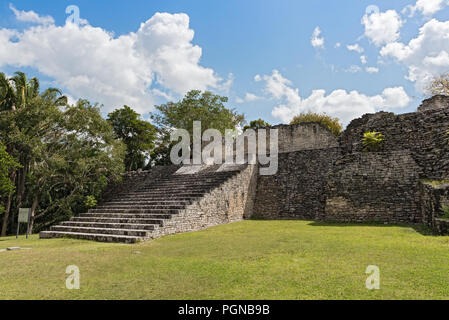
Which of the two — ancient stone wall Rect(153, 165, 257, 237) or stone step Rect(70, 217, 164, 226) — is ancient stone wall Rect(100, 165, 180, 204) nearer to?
ancient stone wall Rect(153, 165, 257, 237)

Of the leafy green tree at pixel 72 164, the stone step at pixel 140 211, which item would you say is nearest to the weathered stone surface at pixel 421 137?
the stone step at pixel 140 211

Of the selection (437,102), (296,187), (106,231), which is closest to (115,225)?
(106,231)

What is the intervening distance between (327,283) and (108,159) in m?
13.1

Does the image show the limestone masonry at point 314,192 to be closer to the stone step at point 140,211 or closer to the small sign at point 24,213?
the stone step at point 140,211

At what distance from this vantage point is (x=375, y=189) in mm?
9844

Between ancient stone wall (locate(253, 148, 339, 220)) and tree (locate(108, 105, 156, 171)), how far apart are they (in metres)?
14.2

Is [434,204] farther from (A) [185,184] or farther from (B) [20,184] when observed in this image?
(B) [20,184]

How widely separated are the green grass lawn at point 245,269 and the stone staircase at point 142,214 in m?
1.68

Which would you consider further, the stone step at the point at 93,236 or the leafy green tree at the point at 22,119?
the leafy green tree at the point at 22,119

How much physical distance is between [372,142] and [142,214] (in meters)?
9.67

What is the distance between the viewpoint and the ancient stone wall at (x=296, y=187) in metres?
11.8
